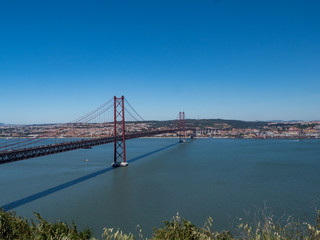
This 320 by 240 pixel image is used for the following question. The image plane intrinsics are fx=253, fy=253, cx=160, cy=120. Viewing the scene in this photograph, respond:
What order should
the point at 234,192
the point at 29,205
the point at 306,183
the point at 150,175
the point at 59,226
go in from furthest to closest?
the point at 150,175, the point at 306,183, the point at 234,192, the point at 29,205, the point at 59,226

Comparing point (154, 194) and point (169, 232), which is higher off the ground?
point (169, 232)

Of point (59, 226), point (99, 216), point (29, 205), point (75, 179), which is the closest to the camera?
point (59, 226)

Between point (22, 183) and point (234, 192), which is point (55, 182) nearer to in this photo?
point (22, 183)

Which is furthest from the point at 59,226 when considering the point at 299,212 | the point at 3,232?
the point at 299,212

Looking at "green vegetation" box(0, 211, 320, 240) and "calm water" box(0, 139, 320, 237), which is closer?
"green vegetation" box(0, 211, 320, 240)

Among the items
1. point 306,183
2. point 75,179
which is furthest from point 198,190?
point 75,179

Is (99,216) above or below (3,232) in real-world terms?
below

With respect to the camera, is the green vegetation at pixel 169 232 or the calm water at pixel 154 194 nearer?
the green vegetation at pixel 169 232

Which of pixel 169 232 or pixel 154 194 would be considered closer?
pixel 169 232

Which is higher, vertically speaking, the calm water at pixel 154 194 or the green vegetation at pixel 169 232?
the green vegetation at pixel 169 232

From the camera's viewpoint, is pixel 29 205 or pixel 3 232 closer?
pixel 3 232

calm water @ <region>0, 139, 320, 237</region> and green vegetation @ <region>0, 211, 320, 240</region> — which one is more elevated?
green vegetation @ <region>0, 211, 320, 240</region>
